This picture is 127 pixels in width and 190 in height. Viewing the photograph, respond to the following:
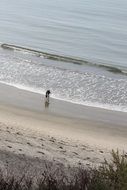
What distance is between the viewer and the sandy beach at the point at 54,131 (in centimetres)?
1138

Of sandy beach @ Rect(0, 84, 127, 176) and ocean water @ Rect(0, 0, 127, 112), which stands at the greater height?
ocean water @ Rect(0, 0, 127, 112)

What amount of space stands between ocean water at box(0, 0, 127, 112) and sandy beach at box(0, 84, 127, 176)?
1192mm

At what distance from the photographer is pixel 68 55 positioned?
90.2 ft

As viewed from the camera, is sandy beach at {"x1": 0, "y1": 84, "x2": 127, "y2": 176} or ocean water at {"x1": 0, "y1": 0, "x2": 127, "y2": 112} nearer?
sandy beach at {"x1": 0, "y1": 84, "x2": 127, "y2": 176}

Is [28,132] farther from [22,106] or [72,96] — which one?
[72,96]

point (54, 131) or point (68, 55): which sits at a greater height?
point (68, 55)

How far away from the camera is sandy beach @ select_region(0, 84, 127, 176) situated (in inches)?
448

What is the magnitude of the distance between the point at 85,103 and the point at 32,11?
30.5 metres

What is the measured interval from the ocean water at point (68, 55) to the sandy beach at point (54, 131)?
3.91 feet

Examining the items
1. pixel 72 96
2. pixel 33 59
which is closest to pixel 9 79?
pixel 72 96

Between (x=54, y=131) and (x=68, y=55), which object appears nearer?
(x=54, y=131)

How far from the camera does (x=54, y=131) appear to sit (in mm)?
14445

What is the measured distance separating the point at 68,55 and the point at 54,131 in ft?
44.1

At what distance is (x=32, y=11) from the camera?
155ft
